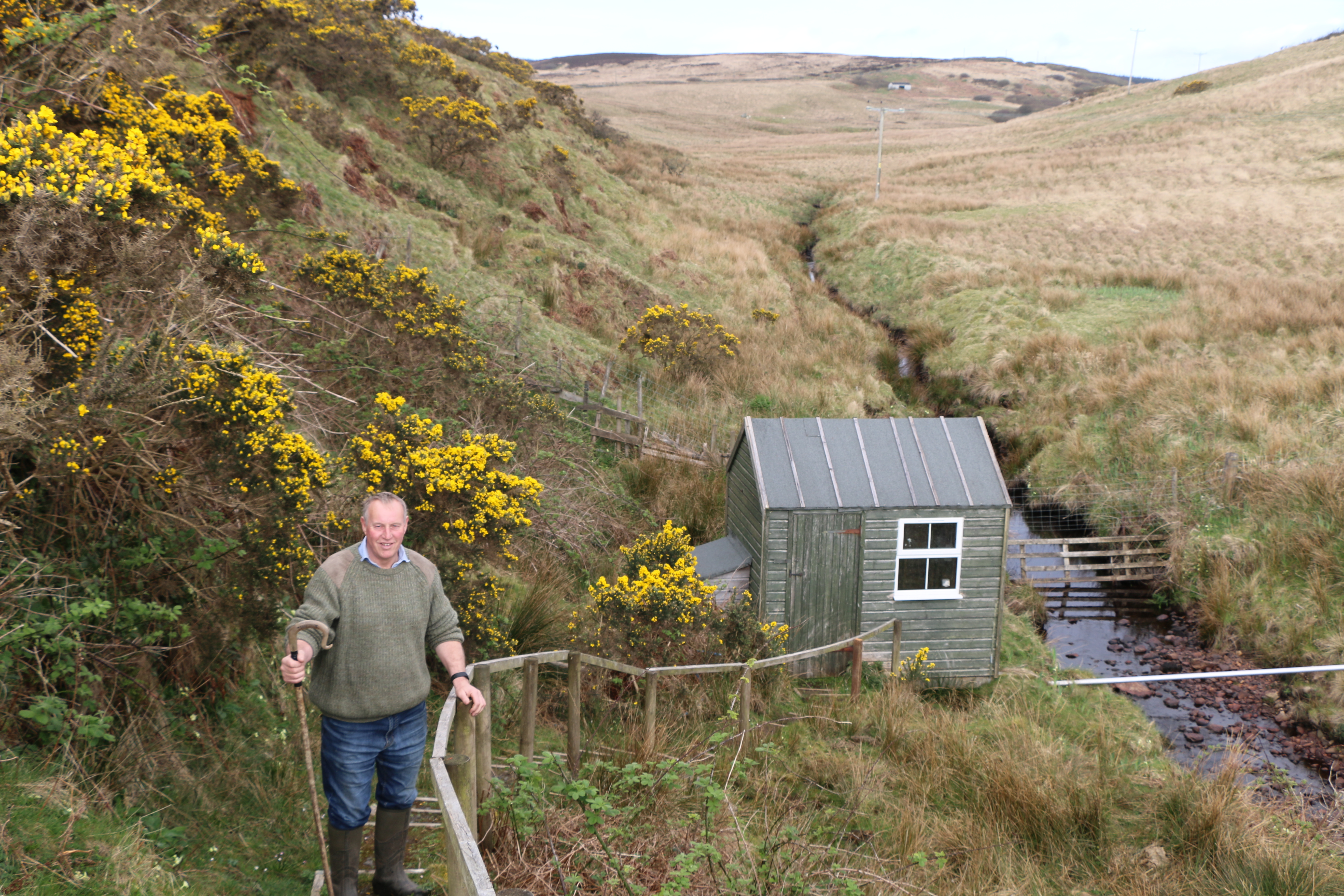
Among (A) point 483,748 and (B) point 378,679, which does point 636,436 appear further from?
(B) point 378,679

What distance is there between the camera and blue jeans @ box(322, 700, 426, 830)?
367 cm

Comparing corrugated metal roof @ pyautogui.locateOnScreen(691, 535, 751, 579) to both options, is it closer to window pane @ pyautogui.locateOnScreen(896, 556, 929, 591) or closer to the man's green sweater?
window pane @ pyautogui.locateOnScreen(896, 556, 929, 591)

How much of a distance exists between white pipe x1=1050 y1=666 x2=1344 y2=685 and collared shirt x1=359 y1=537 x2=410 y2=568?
9242 mm

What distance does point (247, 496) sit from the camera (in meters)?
5.07

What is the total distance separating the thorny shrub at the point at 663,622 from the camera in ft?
25.7

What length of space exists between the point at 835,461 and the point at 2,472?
820cm

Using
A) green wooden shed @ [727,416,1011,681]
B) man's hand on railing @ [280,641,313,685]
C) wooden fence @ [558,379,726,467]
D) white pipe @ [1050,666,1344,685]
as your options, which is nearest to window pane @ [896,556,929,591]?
green wooden shed @ [727,416,1011,681]

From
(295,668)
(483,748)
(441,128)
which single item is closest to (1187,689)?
(483,748)

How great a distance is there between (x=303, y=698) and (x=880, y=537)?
25.4 ft

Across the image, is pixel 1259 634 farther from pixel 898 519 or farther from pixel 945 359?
pixel 945 359

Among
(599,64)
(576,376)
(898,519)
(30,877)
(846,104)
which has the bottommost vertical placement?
(30,877)

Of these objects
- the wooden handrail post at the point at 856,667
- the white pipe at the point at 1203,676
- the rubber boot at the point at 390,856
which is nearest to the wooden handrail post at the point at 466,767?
the rubber boot at the point at 390,856

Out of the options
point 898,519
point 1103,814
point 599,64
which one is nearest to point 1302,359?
point 898,519

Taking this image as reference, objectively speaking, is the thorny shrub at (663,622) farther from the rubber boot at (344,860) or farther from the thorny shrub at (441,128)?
the thorny shrub at (441,128)
